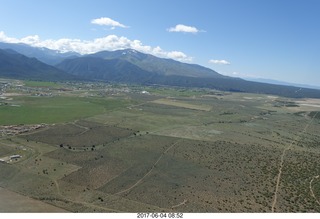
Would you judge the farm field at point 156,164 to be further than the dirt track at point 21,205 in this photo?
Yes

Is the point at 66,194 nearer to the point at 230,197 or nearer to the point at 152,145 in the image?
the point at 230,197

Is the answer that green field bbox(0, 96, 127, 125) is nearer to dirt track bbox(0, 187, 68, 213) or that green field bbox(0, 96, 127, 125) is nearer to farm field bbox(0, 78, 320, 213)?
farm field bbox(0, 78, 320, 213)

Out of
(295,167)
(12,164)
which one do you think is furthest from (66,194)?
(295,167)

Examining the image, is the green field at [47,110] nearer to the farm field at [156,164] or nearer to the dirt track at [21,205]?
the farm field at [156,164]

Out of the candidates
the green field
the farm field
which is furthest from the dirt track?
the green field

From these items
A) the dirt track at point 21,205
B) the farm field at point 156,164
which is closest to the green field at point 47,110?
the farm field at point 156,164

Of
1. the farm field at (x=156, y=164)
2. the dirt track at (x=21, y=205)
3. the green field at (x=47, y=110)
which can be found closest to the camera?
the dirt track at (x=21, y=205)

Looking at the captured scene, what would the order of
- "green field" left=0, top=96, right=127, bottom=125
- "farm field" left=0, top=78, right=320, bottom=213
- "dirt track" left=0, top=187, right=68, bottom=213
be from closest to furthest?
"dirt track" left=0, top=187, right=68, bottom=213, "farm field" left=0, top=78, right=320, bottom=213, "green field" left=0, top=96, right=127, bottom=125

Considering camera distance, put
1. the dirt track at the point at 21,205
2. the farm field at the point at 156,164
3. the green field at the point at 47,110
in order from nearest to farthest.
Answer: the dirt track at the point at 21,205, the farm field at the point at 156,164, the green field at the point at 47,110
